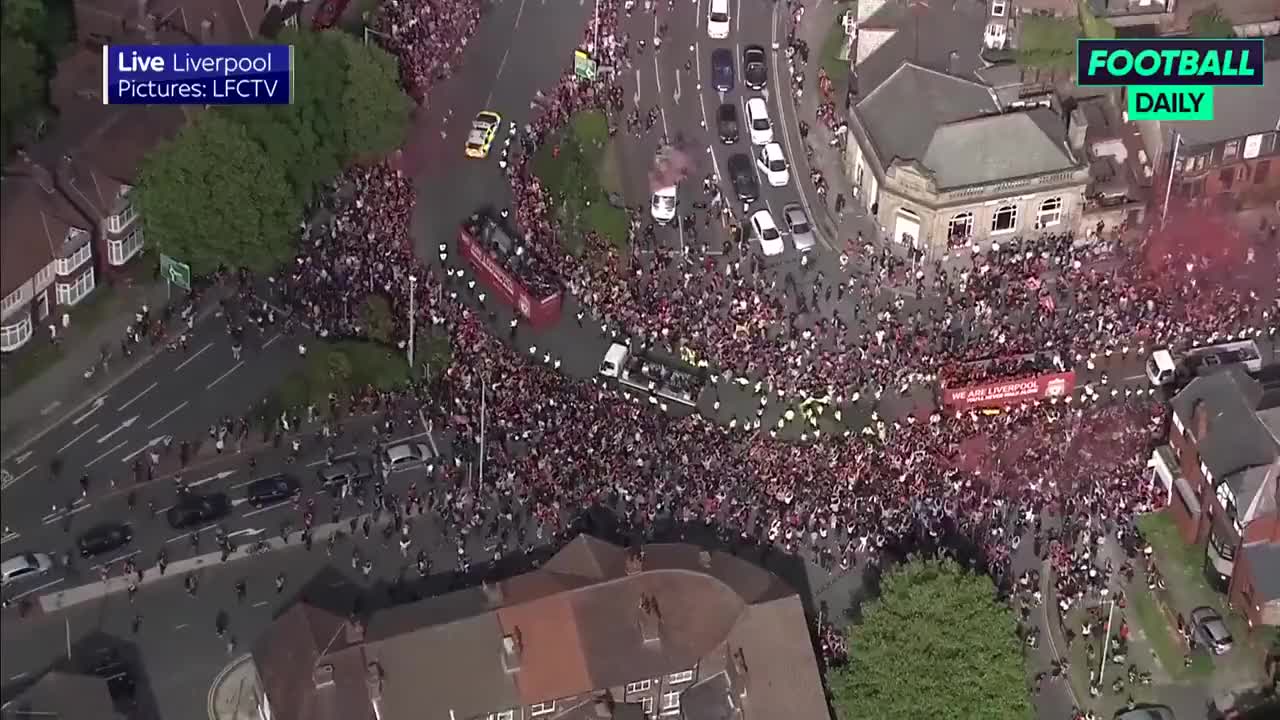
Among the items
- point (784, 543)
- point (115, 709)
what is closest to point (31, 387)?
point (115, 709)

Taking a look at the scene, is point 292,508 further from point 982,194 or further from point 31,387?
point 982,194

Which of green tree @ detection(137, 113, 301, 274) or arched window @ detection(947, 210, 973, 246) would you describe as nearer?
green tree @ detection(137, 113, 301, 274)

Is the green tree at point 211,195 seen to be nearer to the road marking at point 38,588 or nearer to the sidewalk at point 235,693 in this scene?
the road marking at point 38,588

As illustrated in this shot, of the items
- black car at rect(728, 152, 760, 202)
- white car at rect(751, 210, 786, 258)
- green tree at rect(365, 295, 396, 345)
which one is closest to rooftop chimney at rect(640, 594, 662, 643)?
green tree at rect(365, 295, 396, 345)

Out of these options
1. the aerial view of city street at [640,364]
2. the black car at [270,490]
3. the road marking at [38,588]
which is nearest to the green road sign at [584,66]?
the aerial view of city street at [640,364]

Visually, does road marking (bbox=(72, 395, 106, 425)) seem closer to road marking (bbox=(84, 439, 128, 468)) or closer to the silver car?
road marking (bbox=(84, 439, 128, 468))

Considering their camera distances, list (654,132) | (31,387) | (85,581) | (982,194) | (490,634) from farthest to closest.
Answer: (654,132) < (982,194) < (31,387) < (85,581) < (490,634)

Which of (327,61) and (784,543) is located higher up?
(327,61)
